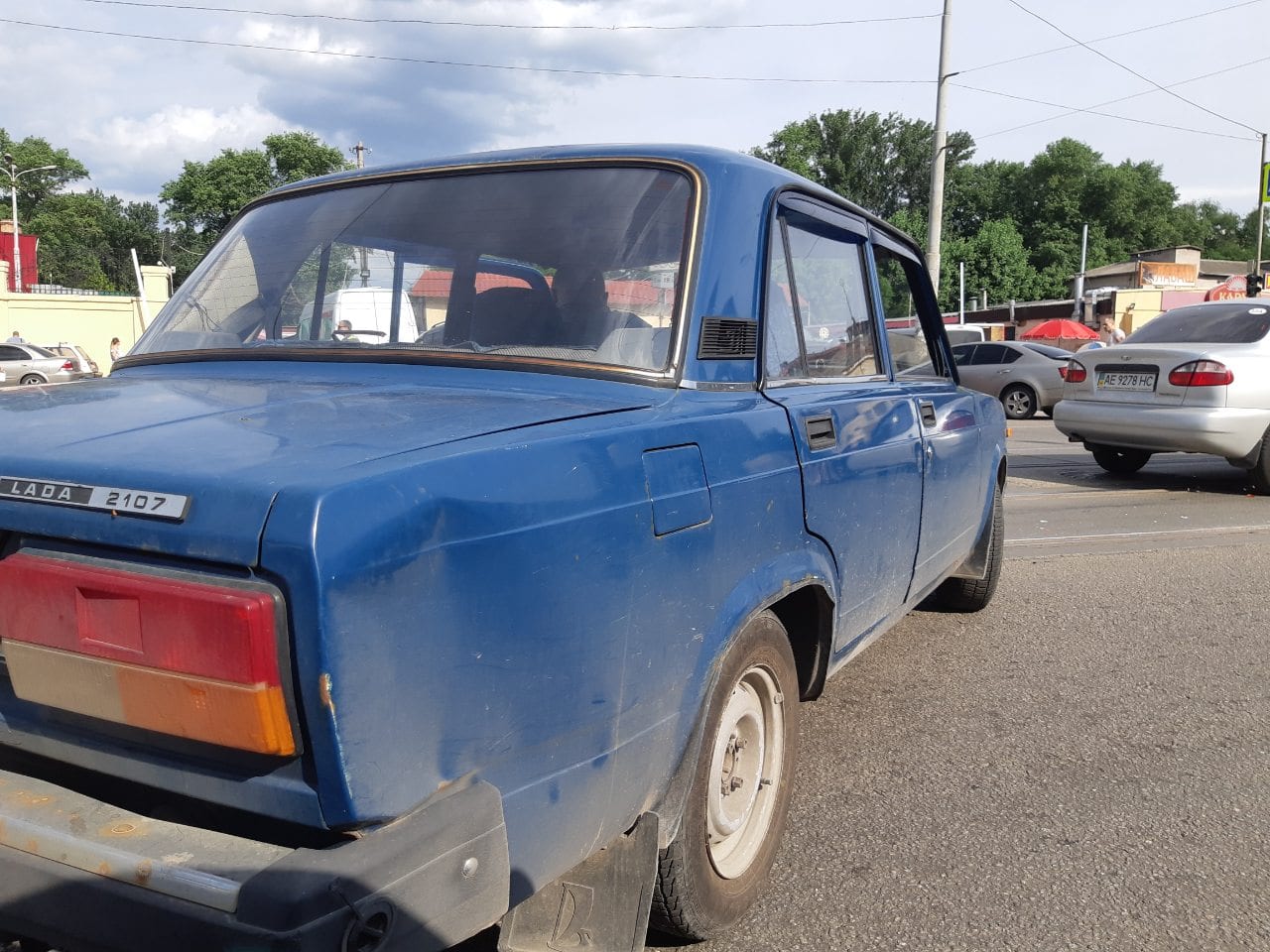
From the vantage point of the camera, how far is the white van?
268 centimetres

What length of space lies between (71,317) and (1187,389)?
3724cm

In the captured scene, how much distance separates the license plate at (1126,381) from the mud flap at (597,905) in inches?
328

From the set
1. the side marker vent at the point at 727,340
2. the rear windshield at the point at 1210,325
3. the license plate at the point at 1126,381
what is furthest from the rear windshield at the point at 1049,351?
the side marker vent at the point at 727,340

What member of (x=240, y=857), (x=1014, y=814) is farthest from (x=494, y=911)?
(x=1014, y=814)

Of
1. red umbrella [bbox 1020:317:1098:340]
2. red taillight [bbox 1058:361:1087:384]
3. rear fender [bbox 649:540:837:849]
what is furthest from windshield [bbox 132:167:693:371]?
red umbrella [bbox 1020:317:1098:340]

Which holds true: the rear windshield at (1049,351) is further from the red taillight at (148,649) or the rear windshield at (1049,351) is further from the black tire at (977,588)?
the red taillight at (148,649)

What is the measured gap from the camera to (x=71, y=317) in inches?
1437

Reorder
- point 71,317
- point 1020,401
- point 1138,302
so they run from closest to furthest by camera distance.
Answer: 1. point 1020,401
2. point 71,317
3. point 1138,302

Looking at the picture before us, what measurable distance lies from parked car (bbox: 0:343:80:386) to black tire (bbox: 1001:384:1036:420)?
2261cm

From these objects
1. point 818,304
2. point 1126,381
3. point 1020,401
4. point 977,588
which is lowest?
point 977,588

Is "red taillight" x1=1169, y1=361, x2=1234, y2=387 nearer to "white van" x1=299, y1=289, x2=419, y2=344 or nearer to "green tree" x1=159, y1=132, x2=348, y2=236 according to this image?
"white van" x1=299, y1=289, x2=419, y2=344

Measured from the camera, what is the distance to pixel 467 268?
264 centimetres

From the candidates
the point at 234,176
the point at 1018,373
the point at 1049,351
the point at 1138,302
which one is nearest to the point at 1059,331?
the point at 1138,302

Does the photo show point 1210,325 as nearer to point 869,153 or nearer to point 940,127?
point 940,127
